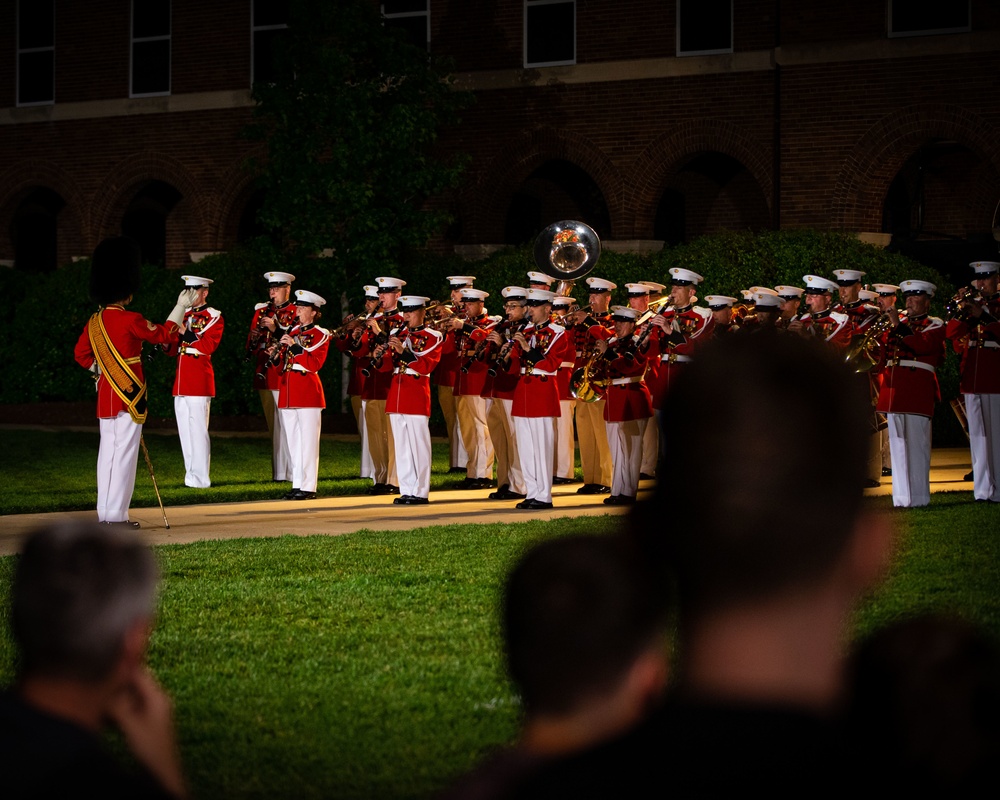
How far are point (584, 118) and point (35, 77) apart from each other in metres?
12.5

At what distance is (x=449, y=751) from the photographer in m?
5.91

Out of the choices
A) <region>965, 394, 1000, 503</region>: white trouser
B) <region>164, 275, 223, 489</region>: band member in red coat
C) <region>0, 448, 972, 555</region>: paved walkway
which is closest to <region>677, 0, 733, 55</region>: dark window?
<region>0, 448, 972, 555</region>: paved walkway

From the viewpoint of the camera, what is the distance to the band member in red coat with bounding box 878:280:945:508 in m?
13.5

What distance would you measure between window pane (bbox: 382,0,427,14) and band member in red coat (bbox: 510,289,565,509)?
1232 centimetres

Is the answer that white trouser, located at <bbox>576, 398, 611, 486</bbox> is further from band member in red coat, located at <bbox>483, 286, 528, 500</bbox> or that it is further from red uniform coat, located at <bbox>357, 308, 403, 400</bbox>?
red uniform coat, located at <bbox>357, 308, 403, 400</bbox>

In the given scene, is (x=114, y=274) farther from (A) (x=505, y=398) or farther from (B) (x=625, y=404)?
(B) (x=625, y=404)

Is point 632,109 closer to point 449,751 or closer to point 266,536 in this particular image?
point 266,536

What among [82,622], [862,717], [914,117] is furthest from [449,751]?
[914,117]

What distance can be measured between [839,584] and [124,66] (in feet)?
95.3

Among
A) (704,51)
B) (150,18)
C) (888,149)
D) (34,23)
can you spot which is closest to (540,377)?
(888,149)

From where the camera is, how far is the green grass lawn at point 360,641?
583 centimetres

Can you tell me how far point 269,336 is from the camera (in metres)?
16.6

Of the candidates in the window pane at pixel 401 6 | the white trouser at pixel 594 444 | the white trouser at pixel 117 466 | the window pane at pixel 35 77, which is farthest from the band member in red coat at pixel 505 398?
the window pane at pixel 35 77

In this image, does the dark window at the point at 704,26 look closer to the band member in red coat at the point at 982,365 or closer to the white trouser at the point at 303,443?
the band member in red coat at the point at 982,365
